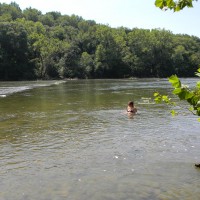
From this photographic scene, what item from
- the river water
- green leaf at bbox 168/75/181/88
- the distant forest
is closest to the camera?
green leaf at bbox 168/75/181/88

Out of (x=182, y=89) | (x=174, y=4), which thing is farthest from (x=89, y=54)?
(x=182, y=89)

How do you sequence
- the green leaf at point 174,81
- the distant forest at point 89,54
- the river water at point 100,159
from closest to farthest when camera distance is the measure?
the green leaf at point 174,81 < the river water at point 100,159 < the distant forest at point 89,54

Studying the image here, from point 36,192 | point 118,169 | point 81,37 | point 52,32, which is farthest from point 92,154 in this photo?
point 52,32

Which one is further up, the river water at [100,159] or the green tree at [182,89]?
the green tree at [182,89]

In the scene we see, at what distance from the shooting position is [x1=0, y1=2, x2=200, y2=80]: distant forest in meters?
112

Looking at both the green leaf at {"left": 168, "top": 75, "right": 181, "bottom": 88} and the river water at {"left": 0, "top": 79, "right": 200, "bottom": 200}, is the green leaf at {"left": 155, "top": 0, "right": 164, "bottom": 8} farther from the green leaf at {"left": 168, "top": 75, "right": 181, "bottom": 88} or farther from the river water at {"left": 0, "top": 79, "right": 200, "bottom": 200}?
the river water at {"left": 0, "top": 79, "right": 200, "bottom": 200}

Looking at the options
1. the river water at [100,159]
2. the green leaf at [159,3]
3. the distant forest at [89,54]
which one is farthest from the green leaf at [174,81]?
the distant forest at [89,54]

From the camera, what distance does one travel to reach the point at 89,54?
454 feet

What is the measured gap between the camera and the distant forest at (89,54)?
11219 centimetres

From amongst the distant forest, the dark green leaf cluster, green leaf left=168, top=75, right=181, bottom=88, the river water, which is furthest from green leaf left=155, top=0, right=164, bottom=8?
the distant forest

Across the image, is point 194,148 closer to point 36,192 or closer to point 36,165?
point 36,165

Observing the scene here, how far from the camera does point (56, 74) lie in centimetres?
12056

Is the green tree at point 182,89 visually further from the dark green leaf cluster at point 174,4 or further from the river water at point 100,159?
the river water at point 100,159

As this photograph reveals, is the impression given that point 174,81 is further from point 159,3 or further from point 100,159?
point 100,159
